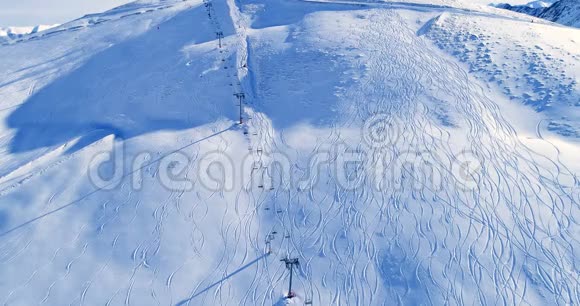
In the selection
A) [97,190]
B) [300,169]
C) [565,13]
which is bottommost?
[565,13]

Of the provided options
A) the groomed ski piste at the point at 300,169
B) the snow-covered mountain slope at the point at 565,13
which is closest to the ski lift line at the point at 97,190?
the groomed ski piste at the point at 300,169

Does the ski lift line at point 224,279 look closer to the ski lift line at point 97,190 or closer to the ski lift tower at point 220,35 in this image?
the ski lift line at point 97,190

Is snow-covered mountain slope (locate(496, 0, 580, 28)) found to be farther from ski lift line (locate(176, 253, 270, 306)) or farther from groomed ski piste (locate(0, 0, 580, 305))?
ski lift line (locate(176, 253, 270, 306))

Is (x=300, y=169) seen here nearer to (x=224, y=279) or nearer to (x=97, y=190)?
(x=224, y=279)

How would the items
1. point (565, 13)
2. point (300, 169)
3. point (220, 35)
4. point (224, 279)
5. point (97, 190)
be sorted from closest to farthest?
1. point (224, 279)
2. point (97, 190)
3. point (300, 169)
4. point (220, 35)
5. point (565, 13)

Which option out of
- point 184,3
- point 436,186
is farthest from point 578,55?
point 184,3

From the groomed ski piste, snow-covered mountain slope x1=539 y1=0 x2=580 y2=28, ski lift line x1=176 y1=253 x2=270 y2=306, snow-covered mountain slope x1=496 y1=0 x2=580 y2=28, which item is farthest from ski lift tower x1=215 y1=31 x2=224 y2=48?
snow-covered mountain slope x1=539 y1=0 x2=580 y2=28

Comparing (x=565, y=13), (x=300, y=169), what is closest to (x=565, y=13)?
(x=565, y=13)

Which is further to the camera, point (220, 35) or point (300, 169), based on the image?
point (220, 35)
